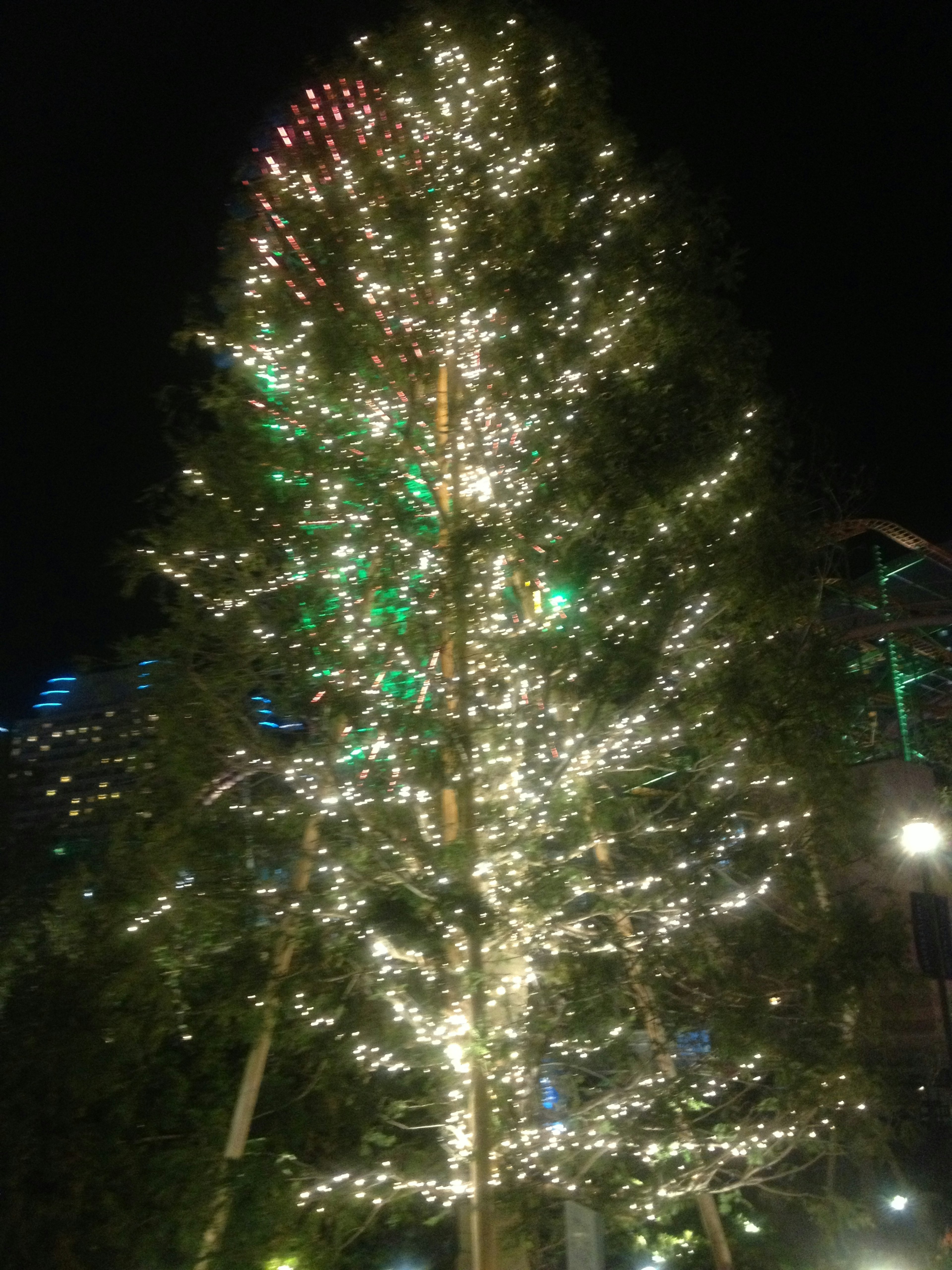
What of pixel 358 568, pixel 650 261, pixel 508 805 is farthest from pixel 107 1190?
pixel 650 261

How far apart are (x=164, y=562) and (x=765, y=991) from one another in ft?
14.4

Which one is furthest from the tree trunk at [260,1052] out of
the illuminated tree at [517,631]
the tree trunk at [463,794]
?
the tree trunk at [463,794]

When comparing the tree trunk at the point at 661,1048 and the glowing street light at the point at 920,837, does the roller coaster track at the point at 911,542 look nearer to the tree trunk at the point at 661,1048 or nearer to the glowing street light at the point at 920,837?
the glowing street light at the point at 920,837

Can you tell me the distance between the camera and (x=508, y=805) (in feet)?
18.3

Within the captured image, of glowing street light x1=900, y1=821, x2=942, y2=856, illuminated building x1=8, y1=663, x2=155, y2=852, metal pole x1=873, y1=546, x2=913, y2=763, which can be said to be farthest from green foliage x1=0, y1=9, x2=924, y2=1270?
metal pole x1=873, y1=546, x2=913, y2=763

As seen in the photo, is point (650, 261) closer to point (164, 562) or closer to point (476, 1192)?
point (164, 562)

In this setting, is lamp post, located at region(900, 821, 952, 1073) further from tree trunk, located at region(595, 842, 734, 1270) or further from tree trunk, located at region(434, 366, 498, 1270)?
tree trunk, located at region(434, 366, 498, 1270)

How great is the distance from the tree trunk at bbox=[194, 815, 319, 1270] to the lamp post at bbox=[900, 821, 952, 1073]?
14.6ft

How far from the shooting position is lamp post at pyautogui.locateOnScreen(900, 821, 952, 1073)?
7.46m

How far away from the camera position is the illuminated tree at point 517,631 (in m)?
5.36

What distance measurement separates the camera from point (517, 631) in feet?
18.5

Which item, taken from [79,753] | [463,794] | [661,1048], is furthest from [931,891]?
[79,753]

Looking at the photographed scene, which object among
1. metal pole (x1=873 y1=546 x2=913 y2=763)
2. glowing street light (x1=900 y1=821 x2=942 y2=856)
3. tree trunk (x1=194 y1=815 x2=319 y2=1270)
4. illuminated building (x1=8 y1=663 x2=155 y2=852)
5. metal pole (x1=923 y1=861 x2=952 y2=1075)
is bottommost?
tree trunk (x1=194 y1=815 x2=319 y2=1270)

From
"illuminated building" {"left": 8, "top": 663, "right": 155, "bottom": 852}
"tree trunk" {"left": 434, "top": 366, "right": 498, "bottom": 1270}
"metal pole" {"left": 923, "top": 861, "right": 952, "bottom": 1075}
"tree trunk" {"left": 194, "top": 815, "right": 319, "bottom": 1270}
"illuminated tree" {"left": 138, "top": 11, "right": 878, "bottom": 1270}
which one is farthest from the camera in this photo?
"metal pole" {"left": 923, "top": 861, "right": 952, "bottom": 1075}
